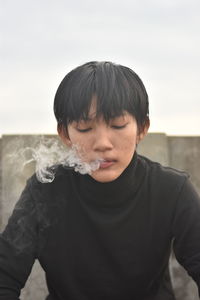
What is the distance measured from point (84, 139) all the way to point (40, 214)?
0.43 metres

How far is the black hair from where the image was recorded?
5.95ft

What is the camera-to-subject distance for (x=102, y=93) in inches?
71.9

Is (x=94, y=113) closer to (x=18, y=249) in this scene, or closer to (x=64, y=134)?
(x=64, y=134)

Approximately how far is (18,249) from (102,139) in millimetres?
562

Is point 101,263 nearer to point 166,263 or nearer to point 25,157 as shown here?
point 166,263

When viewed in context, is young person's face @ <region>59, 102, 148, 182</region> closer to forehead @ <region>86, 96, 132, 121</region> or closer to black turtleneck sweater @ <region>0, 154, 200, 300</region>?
forehead @ <region>86, 96, 132, 121</region>

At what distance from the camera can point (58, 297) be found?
7.03ft

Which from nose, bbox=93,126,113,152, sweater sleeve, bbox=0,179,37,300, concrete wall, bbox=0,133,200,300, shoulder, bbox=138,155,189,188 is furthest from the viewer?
concrete wall, bbox=0,133,200,300

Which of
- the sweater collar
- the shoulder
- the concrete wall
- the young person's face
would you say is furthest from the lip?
the concrete wall

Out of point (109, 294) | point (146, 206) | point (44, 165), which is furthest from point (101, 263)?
point (44, 165)

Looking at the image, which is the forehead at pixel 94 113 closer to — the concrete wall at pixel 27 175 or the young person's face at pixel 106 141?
the young person's face at pixel 106 141

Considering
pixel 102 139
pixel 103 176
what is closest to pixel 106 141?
pixel 102 139

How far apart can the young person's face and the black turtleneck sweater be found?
0.36 feet

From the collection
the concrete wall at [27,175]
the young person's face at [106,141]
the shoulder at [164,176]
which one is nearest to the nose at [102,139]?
the young person's face at [106,141]
